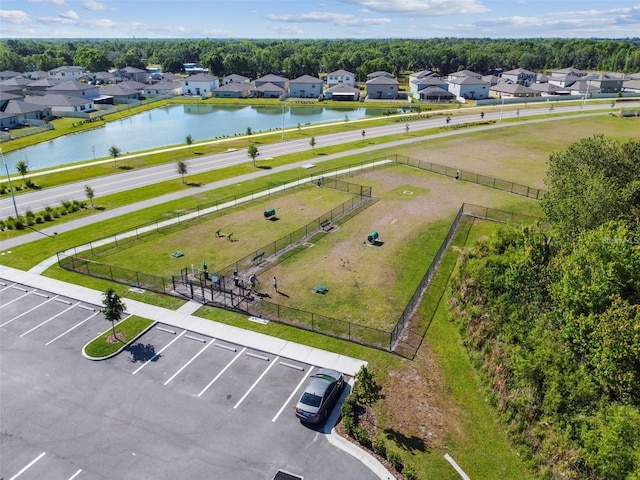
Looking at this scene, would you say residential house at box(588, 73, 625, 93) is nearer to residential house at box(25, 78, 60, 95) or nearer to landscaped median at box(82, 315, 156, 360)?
landscaped median at box(82, 315, 156, 360)

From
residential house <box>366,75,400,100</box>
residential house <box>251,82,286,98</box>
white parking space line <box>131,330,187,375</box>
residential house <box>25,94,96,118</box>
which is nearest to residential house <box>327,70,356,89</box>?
residential house <box>366,75,400,100</box>

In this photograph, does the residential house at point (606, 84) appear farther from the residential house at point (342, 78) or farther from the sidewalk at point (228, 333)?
the sidewalk at point (228, 333)

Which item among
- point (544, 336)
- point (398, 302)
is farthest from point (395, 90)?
point (544, 336)

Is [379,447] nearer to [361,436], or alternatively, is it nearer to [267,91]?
[361,436]

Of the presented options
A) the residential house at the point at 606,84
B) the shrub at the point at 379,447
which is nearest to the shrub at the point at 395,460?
the shrub at the point at 379,447

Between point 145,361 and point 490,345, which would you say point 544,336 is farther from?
point 145,361
